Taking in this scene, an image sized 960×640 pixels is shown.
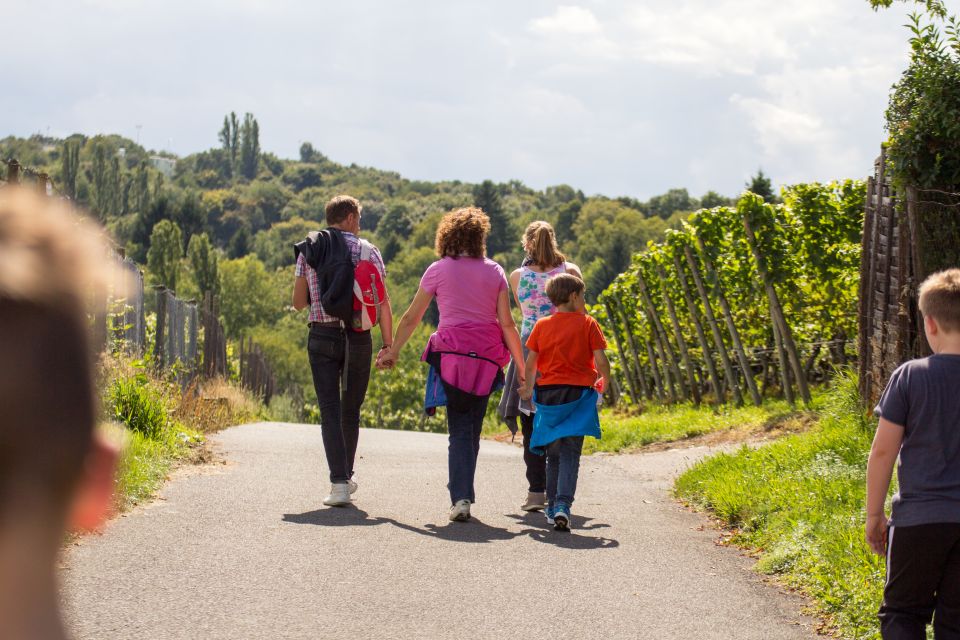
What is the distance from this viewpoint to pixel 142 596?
16.9 feet

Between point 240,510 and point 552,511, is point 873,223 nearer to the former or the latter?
point 552,511

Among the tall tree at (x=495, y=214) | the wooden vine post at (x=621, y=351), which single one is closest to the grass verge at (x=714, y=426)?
the wooden vine post at (x=621, y=351)

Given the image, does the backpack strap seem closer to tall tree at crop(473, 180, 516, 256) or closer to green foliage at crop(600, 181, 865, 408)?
green foliage at crop(600, 181, 865, 408)

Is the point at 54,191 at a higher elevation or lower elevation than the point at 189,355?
higher

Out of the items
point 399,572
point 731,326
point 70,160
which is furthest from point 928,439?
point 70,160

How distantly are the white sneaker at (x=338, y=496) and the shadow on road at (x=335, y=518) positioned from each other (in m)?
0.07

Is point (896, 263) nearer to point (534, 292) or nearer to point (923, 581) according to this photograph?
point (534, 292)

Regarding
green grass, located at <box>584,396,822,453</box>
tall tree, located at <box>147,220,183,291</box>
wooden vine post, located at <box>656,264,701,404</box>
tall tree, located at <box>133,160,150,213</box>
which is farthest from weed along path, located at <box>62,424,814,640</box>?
tall tree, located at <box>133,160,150,213</box>

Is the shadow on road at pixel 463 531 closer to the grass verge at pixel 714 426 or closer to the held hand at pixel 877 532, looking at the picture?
the held hand at pixel 877 532

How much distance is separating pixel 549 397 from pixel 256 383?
22.1 m

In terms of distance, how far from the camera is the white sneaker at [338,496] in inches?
314

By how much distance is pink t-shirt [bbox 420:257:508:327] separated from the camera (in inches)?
314

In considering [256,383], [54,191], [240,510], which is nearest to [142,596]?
[240,510]

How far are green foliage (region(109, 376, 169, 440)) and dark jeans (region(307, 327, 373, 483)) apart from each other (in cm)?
235
